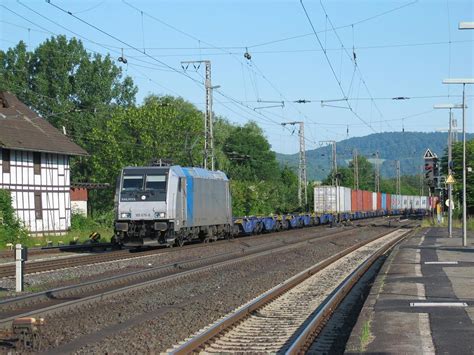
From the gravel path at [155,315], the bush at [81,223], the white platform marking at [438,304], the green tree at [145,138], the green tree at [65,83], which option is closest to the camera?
the gravel path at [155,315]

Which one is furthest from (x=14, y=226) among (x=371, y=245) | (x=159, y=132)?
(x=159, y=132)

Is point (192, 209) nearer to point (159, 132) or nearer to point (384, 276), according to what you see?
point (384, 276)

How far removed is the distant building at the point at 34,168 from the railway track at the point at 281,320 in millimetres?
24090

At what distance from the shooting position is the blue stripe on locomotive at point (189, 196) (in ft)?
96.4

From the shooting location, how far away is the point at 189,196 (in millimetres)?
29625

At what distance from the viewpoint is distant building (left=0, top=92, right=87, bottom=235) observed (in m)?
39.8

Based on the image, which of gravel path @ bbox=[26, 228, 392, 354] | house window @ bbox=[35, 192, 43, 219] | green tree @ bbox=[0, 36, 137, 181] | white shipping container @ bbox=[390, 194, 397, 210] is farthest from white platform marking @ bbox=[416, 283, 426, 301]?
white shipping container @ bbox=[390, 194, 397, 210]

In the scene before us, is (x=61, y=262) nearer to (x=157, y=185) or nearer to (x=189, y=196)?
(x=157, y=185)

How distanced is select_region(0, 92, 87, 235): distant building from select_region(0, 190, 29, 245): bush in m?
3.93

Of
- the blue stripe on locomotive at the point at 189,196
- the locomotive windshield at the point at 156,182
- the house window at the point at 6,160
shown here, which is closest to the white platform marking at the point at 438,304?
the locomotive windshield at the point at 156,182

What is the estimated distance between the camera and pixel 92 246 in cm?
3083

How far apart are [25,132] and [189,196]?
17036 millimetres

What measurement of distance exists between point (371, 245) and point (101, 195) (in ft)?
145

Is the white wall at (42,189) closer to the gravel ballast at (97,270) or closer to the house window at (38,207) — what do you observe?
the house window at (38,207)
